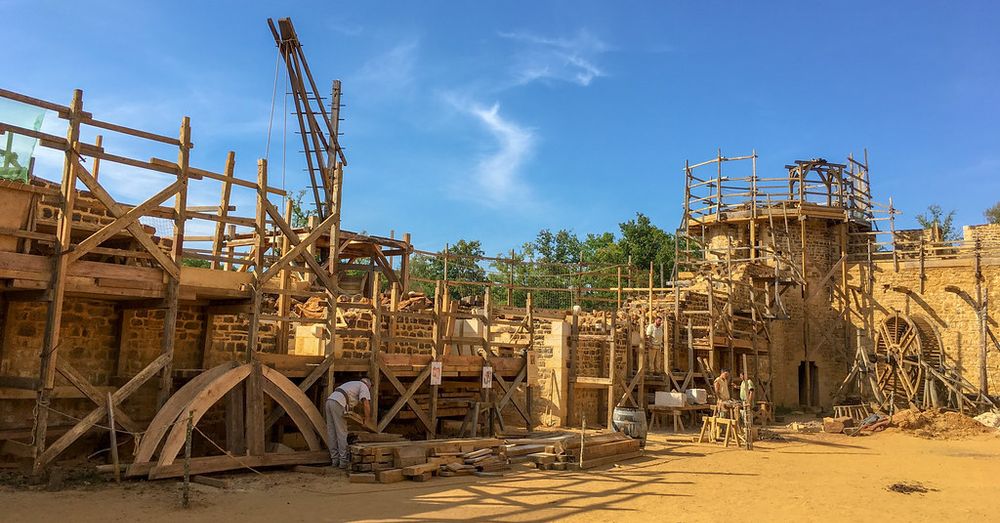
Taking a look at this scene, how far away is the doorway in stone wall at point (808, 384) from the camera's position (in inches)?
1041

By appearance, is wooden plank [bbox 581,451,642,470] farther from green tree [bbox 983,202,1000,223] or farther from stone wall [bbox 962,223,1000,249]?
green tree [bbox 983,202,1000,223]

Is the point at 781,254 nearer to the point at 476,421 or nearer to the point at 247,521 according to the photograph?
the point at 476,421

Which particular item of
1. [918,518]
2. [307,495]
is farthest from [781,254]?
[307,495]

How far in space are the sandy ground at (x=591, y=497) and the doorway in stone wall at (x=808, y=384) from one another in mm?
12613

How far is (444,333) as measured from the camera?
48.5ft

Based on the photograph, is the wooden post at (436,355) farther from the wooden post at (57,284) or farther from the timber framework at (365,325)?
the wooden post at (57,284)

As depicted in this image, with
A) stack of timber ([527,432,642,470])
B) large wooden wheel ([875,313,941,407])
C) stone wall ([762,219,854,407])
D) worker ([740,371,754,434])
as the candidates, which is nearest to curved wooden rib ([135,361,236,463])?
stack of timber ([527,432,642,470])

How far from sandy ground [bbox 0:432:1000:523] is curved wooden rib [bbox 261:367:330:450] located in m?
1.01

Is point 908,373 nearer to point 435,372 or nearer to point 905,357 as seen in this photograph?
point 905,357

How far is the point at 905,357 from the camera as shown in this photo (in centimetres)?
2456

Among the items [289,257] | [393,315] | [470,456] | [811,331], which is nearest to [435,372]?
[393,315]

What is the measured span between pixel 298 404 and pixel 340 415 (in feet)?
2.16

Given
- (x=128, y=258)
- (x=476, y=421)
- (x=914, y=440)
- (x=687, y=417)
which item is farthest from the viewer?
(x=687, y=417)

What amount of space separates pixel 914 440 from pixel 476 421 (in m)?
11.9
